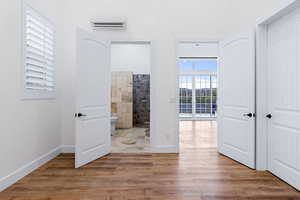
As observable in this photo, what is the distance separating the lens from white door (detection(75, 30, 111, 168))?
315 cm

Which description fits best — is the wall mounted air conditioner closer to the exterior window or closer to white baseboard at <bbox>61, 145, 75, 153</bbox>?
white baseboard at <bbox>61, 145, 75, 153</bbox>

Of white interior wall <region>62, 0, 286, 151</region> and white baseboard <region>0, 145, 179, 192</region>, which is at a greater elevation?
white interior wall <region>62, 0, 286, 151</region>

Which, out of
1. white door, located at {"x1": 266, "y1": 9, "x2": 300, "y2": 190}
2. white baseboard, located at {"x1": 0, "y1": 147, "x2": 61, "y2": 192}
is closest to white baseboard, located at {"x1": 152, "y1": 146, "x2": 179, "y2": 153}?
white door, located at {"x1": 266, "y1": 9, "x2": 300, "y2": 190}

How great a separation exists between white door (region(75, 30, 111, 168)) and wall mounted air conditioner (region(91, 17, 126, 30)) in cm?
39

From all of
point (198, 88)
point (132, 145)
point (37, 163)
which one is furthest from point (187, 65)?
point (37, 163)

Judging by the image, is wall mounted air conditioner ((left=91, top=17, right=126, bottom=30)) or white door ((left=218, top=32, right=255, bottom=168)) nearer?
white door ((left=218, top=32, right=255, bottom=168))

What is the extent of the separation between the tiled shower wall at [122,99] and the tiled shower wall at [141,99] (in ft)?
0.93

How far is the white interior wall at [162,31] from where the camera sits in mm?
3945

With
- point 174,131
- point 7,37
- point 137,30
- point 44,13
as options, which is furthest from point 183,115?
point 7,37

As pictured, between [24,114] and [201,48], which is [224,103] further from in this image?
[201,48]

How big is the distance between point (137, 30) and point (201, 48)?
4788mm

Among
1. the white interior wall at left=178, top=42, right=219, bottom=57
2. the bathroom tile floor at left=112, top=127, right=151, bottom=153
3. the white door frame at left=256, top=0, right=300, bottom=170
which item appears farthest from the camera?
the white interior wall at left=178, top=42, right=219, bottom=57

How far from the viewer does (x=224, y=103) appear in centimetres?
376

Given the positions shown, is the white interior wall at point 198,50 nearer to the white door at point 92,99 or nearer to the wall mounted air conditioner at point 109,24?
the wall mounted air conditioner at point 109,24
